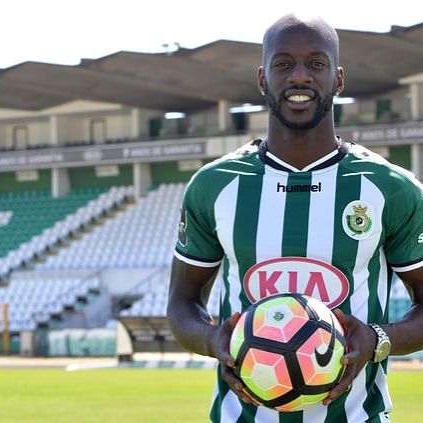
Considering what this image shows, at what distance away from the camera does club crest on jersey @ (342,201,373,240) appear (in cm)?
382

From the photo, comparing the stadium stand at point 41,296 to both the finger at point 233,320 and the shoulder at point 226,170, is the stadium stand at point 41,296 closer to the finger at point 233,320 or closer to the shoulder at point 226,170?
the shoulder at point 226,170

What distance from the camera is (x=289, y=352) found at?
139 inches

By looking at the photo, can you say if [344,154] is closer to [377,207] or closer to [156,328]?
[377,207]

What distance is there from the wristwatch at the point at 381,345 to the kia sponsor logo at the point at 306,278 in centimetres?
17

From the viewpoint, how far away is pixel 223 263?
4004 millimetres

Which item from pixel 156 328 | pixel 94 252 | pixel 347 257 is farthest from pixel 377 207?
pixel 94 252

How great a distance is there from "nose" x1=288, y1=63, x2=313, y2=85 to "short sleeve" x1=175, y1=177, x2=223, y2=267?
48cm

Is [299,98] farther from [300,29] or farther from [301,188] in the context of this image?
[301,188]

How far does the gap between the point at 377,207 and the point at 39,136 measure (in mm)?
41990

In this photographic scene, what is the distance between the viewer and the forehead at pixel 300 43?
12.2 feet

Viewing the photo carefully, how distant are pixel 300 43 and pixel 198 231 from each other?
0.67 meters

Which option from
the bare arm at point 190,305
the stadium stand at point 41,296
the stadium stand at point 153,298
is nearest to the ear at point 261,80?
the bare arm at point 190,305

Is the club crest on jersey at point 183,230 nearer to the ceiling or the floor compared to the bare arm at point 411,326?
nearer to the ceiling

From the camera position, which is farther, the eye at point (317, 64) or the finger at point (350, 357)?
the eye at point (317, 64)
